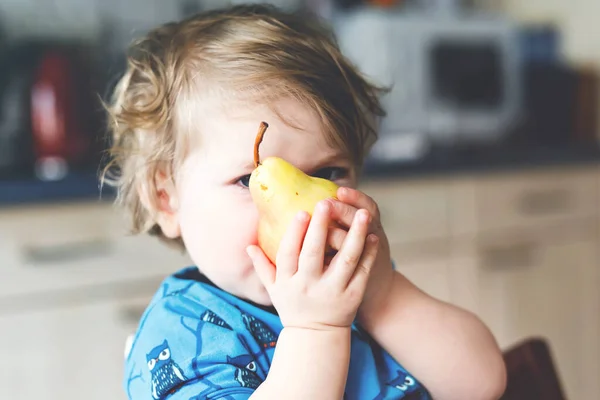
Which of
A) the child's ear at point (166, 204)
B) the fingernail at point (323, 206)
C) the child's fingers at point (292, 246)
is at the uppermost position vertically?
the fingernail at point (323, 206)

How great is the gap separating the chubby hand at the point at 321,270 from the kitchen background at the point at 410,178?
84 cm

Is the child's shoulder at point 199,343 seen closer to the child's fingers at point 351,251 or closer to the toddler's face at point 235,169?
the toddler's face at point 235,169

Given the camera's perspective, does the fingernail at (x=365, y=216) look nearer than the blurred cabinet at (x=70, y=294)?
Yes

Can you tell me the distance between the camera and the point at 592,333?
1.88m

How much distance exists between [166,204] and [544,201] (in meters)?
1.32

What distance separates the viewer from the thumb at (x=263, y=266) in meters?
0.53

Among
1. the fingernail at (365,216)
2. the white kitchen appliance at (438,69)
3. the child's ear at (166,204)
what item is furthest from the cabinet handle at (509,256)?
the fingernail at (365,216)

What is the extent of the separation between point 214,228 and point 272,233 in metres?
0.09

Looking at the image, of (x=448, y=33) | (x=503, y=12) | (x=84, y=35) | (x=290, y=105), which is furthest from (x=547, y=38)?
(x=290, y=105)

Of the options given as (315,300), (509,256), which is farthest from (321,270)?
(509,256)

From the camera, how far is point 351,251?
500mm

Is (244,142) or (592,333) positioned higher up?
(244,142)

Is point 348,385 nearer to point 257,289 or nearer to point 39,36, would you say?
point 257,289

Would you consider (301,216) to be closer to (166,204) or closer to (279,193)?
(279,193)
